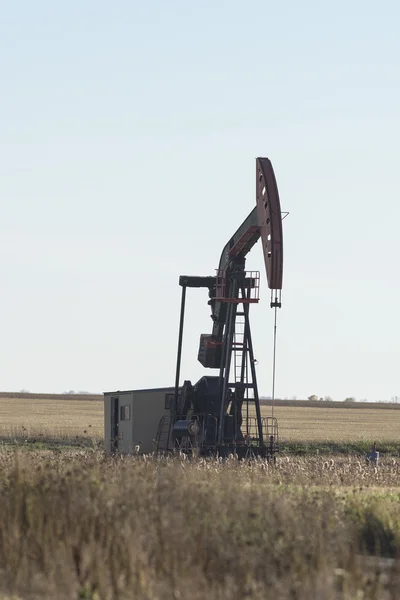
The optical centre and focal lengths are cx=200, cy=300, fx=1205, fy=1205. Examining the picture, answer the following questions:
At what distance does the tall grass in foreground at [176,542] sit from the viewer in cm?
937

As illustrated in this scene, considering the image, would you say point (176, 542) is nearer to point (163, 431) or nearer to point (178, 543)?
point (178, 543)

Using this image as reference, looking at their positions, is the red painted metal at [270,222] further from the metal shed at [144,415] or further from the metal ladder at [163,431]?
the metal shed at [144,415]

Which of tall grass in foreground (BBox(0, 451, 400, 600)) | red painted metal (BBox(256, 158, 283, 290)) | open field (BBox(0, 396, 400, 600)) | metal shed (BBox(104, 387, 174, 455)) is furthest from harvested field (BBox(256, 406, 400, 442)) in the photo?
tall grass in foreground (BBox(0, 451, 400, 600))

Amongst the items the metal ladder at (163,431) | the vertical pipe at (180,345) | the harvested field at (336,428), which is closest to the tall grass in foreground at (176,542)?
the vertical pipe at (180,345)

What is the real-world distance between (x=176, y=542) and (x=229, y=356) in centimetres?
2358

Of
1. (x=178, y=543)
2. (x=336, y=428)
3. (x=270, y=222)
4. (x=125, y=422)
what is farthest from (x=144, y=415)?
(x=336, y=428)

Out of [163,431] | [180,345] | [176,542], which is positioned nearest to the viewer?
[176,542]

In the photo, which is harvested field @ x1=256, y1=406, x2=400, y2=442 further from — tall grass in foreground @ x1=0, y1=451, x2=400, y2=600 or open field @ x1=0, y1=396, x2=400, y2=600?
tall grass in foreground @ x1=0, y1=451, x2=400, y2=600

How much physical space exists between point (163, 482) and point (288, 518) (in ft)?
5.01

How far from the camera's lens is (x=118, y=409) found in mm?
41312

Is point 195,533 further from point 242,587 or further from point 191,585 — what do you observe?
point 191,585

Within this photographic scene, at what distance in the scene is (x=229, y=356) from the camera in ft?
112

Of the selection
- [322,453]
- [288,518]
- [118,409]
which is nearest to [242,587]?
[288,518]

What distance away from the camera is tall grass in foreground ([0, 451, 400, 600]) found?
30.7ft
